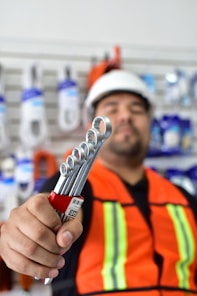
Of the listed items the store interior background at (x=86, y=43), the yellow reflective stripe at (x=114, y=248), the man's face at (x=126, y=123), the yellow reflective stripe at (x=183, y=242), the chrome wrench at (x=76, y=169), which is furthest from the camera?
the store interior background at (x=86, y=43)

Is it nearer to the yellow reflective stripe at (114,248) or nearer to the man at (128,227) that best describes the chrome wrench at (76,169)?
the man at (128,227)

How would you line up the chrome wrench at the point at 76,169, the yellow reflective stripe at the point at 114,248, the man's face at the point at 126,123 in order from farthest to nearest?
the man's face at the point at 126,123, the yellow reflective stripe at the point at 114,248, the chrome wrench at the point at 76,169

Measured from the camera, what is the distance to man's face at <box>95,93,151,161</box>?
1290 mm

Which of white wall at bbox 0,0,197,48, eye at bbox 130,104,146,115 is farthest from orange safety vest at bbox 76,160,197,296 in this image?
white wall at bbox 0,0,197,48

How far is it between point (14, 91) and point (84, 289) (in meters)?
1.01

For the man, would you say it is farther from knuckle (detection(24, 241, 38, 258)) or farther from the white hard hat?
knuckle (detection(24, 241, 38, 258))

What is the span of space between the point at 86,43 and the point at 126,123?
633mm

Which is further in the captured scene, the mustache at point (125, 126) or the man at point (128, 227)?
the mustache at point (125, 126)

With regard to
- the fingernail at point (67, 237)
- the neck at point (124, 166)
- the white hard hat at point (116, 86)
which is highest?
Answer: the white hard hat at point (116, 86)

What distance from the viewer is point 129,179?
1.29 metres

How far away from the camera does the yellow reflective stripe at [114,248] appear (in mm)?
957

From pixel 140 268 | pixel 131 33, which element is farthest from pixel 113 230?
pixel 131 33

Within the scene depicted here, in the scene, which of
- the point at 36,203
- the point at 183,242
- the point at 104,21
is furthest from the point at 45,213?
the point at 104,21

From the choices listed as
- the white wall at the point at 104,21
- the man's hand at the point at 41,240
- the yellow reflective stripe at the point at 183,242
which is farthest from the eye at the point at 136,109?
the man's hand at the point at 41,240
